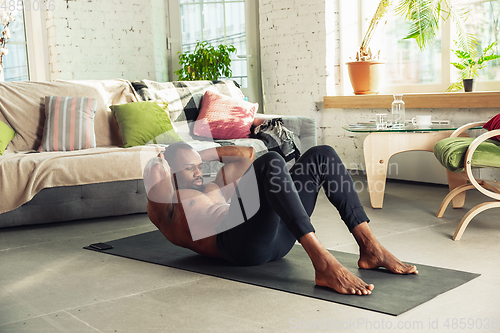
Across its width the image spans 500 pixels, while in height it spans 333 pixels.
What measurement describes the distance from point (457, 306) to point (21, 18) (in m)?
5.37

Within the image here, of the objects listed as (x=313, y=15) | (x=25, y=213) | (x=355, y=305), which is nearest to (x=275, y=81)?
(x=313, y=15)

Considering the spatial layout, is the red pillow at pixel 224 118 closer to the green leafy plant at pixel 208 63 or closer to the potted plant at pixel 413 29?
the potted plant at pixel 413 29

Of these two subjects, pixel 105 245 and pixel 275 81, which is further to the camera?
pixel 275 81

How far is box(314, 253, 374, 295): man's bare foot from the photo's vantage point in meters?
1.80

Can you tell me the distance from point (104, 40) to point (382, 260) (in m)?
4.71

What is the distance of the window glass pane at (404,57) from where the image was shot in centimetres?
450

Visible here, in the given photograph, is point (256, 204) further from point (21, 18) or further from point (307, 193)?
point (21, 18)

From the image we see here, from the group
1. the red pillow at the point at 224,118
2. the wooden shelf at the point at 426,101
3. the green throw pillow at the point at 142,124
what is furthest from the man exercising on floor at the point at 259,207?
the wooden shelf at the point at 426,101

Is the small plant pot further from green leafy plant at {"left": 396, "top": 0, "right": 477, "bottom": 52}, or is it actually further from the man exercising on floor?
the man exercising on floor

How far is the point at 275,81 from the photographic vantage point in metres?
5.57

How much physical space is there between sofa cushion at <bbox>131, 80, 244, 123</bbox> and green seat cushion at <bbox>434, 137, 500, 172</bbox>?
6.99 ft

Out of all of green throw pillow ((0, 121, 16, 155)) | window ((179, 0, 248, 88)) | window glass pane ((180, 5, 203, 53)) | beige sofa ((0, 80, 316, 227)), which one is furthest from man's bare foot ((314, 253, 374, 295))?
window glass pane ((180, 5, 203, 53))

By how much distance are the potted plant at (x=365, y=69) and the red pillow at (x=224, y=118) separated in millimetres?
1099
